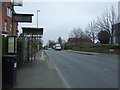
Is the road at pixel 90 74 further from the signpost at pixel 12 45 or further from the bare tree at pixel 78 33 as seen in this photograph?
the bare tree at pixel 78 33

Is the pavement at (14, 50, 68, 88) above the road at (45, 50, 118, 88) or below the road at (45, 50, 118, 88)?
above

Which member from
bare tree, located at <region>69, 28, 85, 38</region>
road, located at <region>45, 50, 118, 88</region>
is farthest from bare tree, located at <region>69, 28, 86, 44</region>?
road, located at <region>45, 50, 118, 88</region>

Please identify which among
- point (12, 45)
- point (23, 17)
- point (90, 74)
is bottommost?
point (90, 74)

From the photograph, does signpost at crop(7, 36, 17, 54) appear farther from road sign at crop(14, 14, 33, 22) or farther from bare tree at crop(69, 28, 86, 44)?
bare tree at crop(69, 28, 86, 44)

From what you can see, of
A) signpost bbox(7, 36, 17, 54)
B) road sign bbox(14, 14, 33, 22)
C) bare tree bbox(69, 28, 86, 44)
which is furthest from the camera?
bare tree bbox(69, 28, 86, 44)

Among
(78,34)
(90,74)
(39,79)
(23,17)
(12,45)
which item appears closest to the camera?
(39,79)

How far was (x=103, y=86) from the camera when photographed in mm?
9797

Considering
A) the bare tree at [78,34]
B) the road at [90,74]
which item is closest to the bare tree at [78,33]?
the bare tree at [78,34]

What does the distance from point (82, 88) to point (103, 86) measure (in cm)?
94

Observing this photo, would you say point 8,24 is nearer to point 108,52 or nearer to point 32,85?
point 108,52

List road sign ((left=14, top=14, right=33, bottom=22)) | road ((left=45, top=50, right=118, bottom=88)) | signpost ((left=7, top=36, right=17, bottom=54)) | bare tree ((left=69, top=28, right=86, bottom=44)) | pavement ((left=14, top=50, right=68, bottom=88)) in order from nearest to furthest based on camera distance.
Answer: pavement ((left=14, top=50, right=68, bottom=88)), road ((left=45, top=50, right=118, bottom=88)), signpost ((left=7, top=36, right=17, bottom=54)), road sign ((left=14, top=14, right=33, bottom=22)), bare tree ((left=69, top=28, right=86, bottom=44))

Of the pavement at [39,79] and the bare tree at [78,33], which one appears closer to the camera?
the pavement at [39,79]

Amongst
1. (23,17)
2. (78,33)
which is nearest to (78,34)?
(78,33)

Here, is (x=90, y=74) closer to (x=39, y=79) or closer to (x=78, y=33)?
(x=39, y=79)
